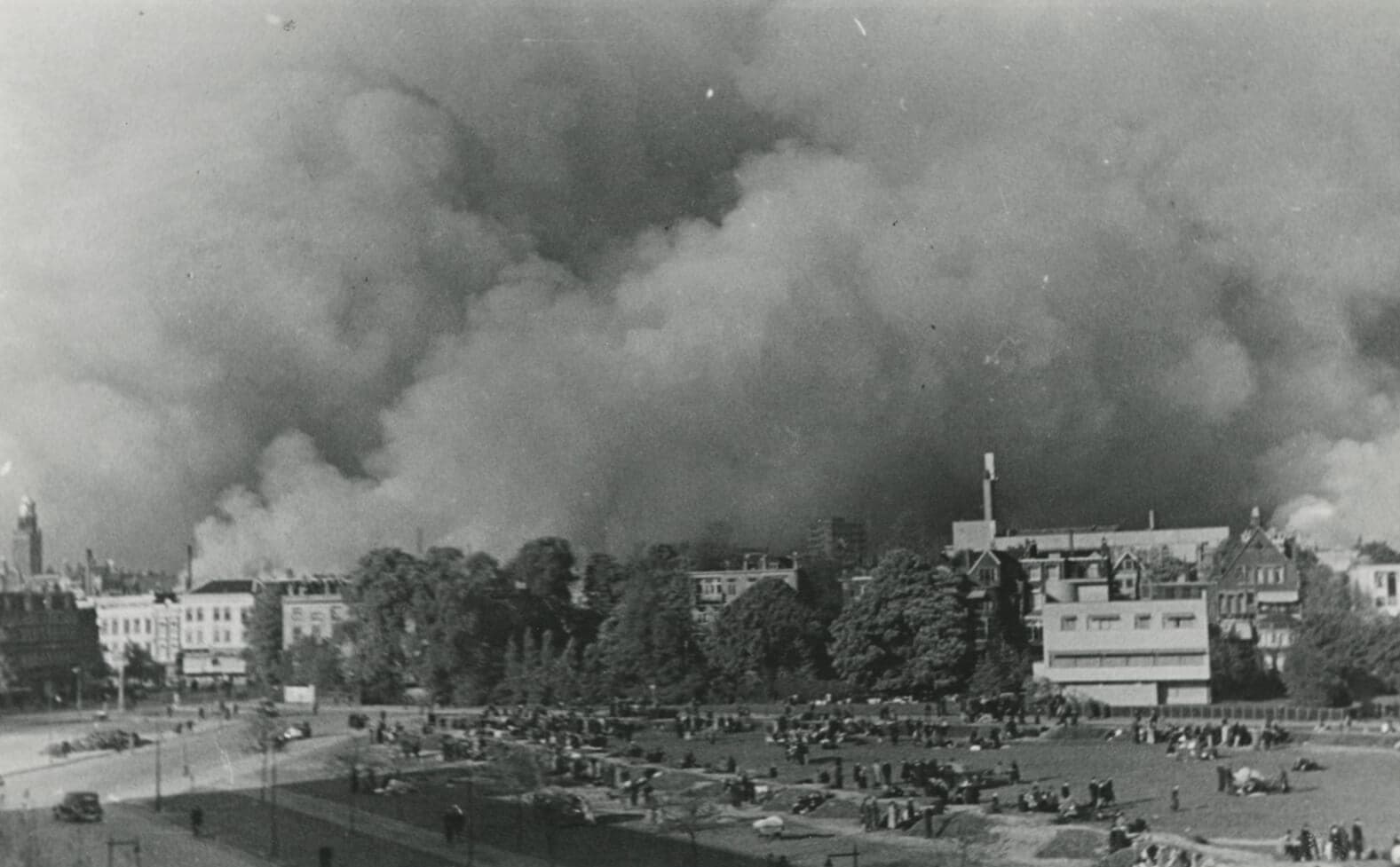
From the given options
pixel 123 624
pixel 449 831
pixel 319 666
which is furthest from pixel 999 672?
pixel 123 624

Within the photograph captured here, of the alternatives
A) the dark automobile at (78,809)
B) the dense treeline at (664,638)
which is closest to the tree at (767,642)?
the dense treeline at (664,638)

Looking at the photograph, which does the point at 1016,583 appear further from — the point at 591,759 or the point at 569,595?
the point at 591,759

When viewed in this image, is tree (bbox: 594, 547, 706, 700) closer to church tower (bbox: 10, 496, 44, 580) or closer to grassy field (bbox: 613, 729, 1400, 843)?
grassy field (bbox: 613, 729, 1400, 843)

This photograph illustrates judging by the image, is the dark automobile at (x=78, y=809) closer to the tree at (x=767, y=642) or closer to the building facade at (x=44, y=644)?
the building facade at (x=44, y=644)

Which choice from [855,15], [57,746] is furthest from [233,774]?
[855,15]

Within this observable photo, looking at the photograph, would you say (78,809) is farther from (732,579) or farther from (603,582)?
(732,579)

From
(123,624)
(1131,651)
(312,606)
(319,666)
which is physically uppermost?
(312,606)
